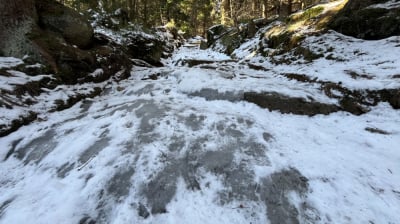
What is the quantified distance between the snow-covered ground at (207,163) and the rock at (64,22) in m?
3.37

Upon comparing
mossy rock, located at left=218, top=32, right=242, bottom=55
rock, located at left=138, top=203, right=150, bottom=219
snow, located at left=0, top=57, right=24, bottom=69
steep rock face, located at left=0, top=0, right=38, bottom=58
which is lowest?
rock, located at left=138, top=203, right=150, bottom=219

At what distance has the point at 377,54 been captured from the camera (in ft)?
22.0

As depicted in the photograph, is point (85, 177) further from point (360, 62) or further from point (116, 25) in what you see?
point (116, 25)

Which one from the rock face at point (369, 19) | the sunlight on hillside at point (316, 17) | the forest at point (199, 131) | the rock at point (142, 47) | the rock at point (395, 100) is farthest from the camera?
the rock at point (142, 47)

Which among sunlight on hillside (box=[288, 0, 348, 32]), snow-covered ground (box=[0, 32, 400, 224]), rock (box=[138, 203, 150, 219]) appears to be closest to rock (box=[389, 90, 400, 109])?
snow-covered ground (box=[0, 32, 400, 224])

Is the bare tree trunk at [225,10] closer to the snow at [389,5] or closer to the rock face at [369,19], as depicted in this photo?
the rock face at [369,19]

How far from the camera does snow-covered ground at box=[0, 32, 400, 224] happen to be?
283 centimetres

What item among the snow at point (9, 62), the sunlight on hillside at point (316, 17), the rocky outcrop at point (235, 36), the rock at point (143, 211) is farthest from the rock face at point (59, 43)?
the rocky outcrop at point (235, 36)

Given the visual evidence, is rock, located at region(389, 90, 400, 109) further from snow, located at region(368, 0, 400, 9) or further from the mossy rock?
the mossy rock

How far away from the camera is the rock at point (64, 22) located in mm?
7480

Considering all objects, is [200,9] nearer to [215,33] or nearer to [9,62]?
[215,33]

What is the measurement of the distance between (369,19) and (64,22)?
35.2 feet

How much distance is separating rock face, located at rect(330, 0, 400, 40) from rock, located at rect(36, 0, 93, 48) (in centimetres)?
967

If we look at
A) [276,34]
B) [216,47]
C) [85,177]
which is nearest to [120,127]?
[85,177]
